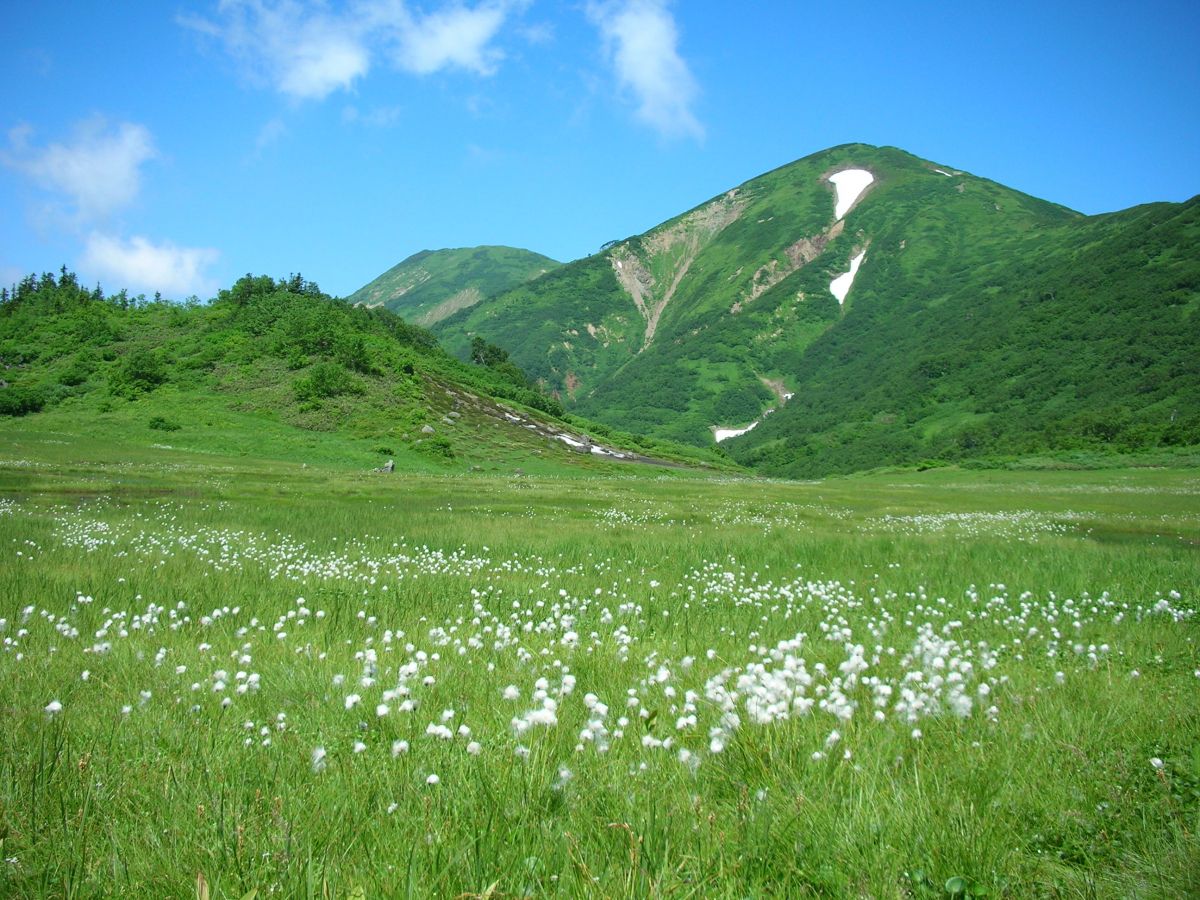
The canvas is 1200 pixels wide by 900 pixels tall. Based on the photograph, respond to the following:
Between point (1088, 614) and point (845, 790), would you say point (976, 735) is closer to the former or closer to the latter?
point (845, 790)

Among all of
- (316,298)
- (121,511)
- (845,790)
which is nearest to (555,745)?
(845,790)

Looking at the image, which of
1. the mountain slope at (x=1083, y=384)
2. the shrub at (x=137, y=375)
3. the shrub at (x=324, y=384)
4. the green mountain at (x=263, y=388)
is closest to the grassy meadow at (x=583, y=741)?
the green mountain at (x=263, y=388)

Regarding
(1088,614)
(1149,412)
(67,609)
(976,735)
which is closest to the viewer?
(976,735)

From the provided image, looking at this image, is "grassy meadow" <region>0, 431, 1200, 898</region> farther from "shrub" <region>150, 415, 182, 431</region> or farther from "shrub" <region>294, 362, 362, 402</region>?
"shrub" <region>294, 362, 362, 402</region>

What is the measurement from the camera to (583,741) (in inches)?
184

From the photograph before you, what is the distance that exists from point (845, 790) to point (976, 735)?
1.62 meters

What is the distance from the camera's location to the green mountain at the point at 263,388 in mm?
72562

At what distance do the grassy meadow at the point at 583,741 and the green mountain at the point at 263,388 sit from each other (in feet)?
204

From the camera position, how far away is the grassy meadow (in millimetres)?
3266

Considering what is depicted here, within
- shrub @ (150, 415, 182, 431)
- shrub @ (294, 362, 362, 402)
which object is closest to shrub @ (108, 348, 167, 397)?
shrub @ (150, 415, 182, 431)

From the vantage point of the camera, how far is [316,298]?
112m

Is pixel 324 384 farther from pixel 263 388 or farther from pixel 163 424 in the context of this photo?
pixel 163 424

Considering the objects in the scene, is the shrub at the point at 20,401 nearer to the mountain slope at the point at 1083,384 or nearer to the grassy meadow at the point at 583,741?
the grassy meadow at the point at 583,741

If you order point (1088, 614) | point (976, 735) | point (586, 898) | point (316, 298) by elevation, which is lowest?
point (1088, 614)
